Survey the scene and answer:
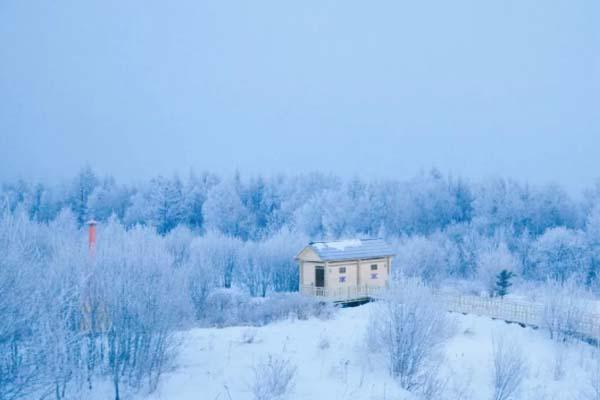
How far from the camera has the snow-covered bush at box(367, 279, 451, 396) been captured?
17.0 meters

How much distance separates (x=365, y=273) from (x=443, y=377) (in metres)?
13.4

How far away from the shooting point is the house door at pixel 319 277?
29.8m

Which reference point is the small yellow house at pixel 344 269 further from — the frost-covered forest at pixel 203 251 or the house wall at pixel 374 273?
the frost-covered forest at pixel 203 251

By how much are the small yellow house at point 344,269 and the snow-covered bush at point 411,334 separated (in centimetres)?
1164

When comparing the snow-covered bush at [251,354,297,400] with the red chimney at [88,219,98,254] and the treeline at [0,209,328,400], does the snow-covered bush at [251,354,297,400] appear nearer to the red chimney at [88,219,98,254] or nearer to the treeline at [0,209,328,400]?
the treeline at [0,209,328,400]

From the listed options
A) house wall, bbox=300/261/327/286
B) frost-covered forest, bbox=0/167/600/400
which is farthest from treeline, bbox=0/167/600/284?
house wall, bbox=300/261/327/286

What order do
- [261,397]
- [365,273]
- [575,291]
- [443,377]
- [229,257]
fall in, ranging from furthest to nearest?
1. [229,257]
2. [365,273]
3. [575,291]
4. [443,377]
5. [261,397]

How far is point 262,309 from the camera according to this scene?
27484mm

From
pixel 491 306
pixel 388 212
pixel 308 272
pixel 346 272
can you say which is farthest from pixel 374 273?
pixel 388 212

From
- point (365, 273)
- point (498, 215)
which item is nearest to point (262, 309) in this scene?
point (365, 273)

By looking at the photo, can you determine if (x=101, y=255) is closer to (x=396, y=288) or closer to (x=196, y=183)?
(x=396, y=288)

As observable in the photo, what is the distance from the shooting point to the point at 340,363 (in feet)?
60.1

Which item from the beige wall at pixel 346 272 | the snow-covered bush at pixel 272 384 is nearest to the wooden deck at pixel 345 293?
the beige wall at pixel 346 272

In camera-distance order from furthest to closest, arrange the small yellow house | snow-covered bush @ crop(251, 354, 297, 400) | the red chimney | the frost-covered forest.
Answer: the small yellow house < the red chimney < snow-covered bush @ crop(251, 354, 297, 400) < the frost-covered forest
